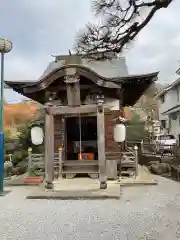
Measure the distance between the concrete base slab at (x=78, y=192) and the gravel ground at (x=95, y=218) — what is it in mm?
292

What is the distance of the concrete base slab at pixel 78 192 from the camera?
8398mm

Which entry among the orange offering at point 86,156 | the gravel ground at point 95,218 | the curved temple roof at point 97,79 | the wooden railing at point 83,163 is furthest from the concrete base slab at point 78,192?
the curved temple roof at point 97,79

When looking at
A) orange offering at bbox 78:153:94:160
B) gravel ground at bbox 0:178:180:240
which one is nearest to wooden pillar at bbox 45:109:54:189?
gravel ground at bbox 0:178:180:240

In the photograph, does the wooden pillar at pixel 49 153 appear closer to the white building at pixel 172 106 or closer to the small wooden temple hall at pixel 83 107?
Answer: the small wooden temple hall at pixel 83 107

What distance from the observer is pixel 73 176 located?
37.7ft

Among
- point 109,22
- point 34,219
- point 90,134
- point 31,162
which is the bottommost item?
point 34,219

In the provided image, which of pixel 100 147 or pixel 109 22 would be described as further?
pixel 100 147

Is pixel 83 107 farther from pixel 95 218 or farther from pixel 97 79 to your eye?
pixel 95 218

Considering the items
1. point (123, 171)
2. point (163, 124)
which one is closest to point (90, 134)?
point (123, 171)

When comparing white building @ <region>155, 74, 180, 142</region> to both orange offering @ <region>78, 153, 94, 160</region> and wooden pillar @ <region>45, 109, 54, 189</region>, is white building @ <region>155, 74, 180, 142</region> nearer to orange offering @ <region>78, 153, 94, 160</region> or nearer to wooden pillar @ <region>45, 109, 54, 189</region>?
orange offering @ <region>78, 153, 94, 160</region>

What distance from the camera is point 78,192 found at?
8.88 metres

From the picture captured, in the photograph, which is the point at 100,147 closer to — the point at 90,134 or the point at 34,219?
the point at 34,219

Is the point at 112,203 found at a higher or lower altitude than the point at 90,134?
lower

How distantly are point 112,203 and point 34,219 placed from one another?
2170 mm
